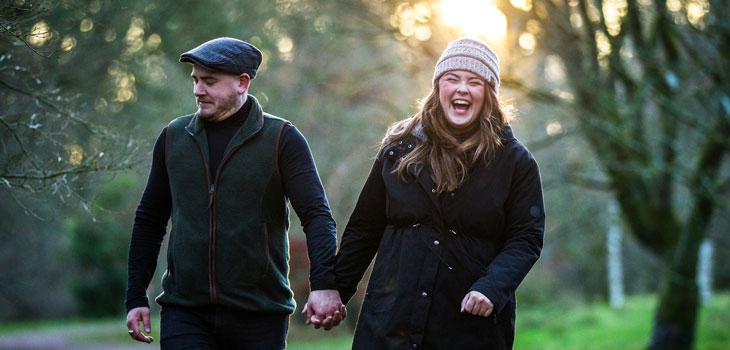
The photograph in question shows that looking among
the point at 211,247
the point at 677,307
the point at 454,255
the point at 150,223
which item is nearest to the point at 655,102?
the point at 677,307

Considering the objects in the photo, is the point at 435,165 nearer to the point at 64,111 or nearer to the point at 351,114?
the point at 64,111

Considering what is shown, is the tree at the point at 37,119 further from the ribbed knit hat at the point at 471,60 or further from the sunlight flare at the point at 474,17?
the sunlight flare at the point at 474,17

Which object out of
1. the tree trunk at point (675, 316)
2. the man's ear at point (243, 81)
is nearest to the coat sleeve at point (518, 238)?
the man's ear at point (243, 81)

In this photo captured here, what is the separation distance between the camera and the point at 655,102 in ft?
39.7

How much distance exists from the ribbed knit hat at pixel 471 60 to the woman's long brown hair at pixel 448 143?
7cm

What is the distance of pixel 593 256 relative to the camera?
31219 mm

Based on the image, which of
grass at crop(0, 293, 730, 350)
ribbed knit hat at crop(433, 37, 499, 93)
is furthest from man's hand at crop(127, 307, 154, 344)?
grass at crop(0, 293, 730, 350)

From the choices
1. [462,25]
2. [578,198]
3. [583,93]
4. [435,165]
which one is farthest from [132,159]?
[578,198]

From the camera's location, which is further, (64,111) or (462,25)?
(462,25)

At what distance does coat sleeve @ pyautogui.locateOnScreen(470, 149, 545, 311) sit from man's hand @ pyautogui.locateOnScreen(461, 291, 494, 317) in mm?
25

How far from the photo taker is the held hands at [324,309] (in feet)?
14.3

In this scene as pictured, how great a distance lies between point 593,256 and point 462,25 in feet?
65.5

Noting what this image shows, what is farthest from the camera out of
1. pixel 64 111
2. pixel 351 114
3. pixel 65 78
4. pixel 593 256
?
pixel 593 256

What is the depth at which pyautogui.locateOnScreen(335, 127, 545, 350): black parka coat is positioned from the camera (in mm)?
4105
